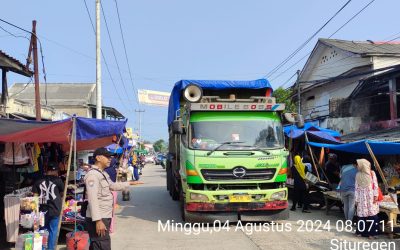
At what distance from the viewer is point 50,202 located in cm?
691

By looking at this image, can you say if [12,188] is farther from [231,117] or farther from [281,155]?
[281,155]

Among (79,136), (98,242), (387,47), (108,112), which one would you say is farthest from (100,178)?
(108,112)

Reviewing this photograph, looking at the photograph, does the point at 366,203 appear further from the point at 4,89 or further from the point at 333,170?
the point at 4,89

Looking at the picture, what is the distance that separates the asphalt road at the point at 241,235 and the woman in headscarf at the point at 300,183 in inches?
14.3

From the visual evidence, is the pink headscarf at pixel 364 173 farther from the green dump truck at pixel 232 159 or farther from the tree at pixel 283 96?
the tree at pixel 283 96

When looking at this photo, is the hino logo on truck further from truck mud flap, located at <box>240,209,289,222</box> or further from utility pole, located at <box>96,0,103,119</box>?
utility pole, located at <box>96,0,103,119</box>

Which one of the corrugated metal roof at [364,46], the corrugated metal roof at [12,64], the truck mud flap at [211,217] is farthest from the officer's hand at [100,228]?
the corrugated metal roof at [364,46]

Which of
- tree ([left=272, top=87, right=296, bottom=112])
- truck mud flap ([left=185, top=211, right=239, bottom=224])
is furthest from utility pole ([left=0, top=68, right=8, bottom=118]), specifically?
tree ([left=272, top=87, right=296, bottom=112])

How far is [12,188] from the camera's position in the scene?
8750mm

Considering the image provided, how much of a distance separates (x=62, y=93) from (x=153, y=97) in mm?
12573

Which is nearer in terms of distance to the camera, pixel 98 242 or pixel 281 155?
pixel 98 242

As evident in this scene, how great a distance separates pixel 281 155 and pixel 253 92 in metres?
2.39

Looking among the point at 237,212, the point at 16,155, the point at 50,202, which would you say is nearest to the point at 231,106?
the point at 237,212

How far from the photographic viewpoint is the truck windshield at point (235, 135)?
9133mm
